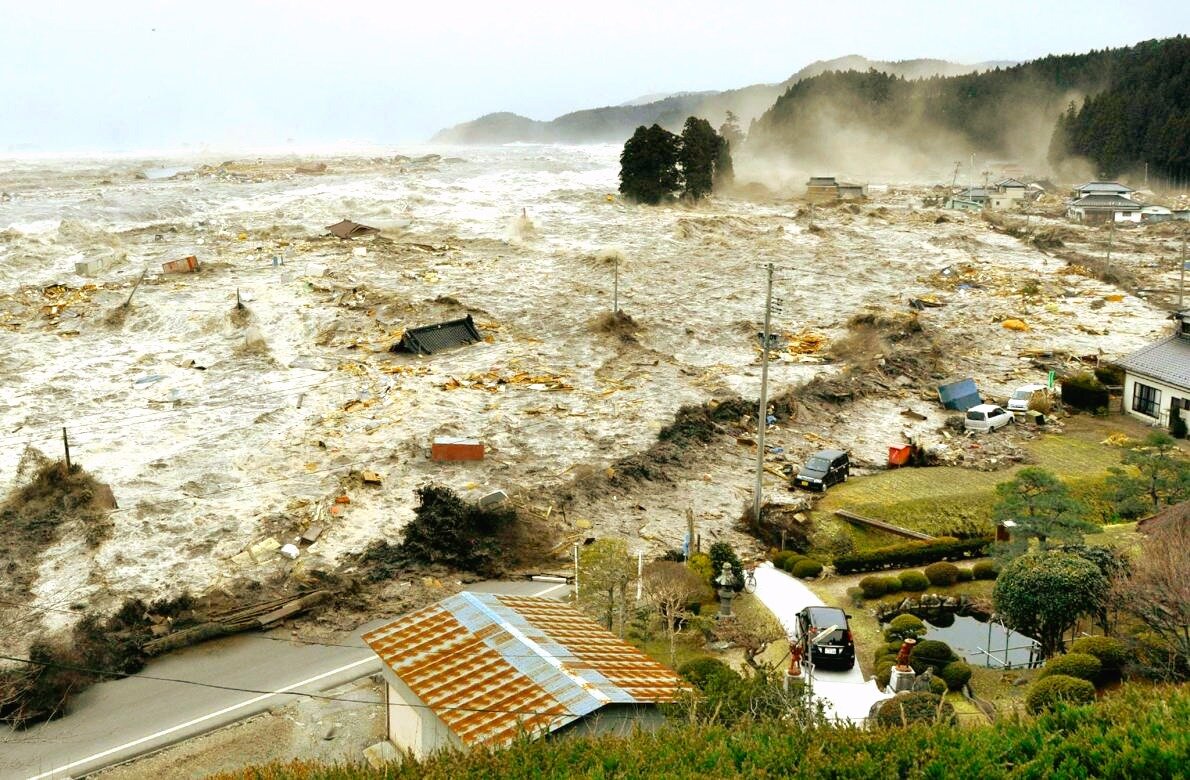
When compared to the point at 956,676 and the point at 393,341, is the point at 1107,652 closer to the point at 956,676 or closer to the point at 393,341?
the point at 956,676

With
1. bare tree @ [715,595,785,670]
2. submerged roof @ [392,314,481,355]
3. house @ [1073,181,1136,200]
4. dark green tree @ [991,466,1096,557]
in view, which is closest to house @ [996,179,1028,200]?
house @ [1073,181,1136,200]

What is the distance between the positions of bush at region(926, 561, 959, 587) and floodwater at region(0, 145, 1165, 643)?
17.1 feet

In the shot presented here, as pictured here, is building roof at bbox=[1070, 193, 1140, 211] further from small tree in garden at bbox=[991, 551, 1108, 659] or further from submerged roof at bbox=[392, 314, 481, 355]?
small tree in garden at bbox=[991, 551, 1108, 659]

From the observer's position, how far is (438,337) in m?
38.9

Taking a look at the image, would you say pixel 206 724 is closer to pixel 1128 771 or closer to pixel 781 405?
pixel 1128 771

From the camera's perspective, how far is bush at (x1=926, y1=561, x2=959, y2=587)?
2064cm

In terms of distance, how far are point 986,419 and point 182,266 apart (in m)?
37.6

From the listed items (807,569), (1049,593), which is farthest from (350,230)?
(1049,593)

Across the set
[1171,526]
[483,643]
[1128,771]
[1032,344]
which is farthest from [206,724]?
[1032,344]

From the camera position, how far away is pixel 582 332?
4203 cm

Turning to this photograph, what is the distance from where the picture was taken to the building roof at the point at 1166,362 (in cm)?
3023

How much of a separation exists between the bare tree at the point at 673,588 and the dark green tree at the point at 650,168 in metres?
62.1

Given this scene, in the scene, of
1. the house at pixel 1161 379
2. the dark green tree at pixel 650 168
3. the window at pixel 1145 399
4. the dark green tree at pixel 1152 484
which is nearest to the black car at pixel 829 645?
the dark green tree at pixel 1152 484

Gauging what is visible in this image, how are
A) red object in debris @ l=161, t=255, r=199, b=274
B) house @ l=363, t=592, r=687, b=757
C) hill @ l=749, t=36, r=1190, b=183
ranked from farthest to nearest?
hill @ l=749, t=36, r=1190, b=183 < red object in debris @ l=161, t=255, r=199, b=274 < house @ l=363, t=592, r=687, b=757
